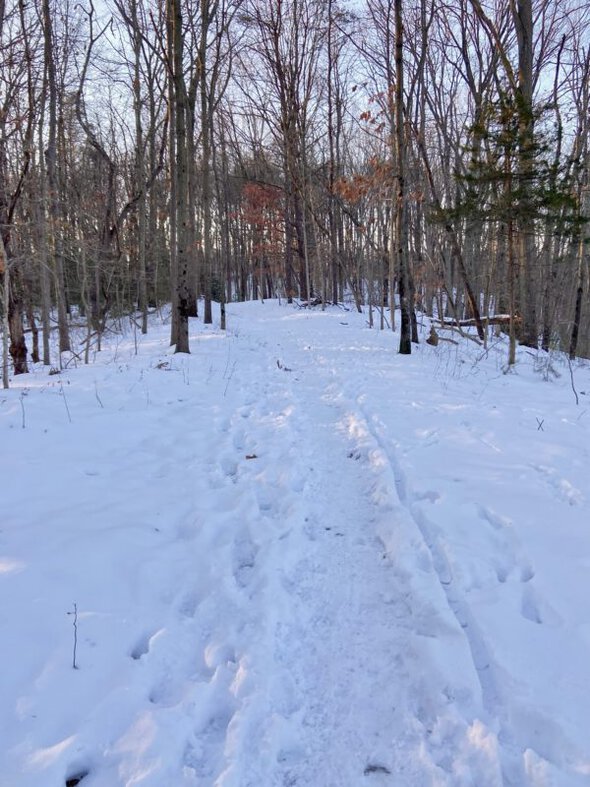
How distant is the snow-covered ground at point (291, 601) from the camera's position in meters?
1.92

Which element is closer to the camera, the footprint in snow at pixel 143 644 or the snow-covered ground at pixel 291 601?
the snow-covered ground at pixel 291 601

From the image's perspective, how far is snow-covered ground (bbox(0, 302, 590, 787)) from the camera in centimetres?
192

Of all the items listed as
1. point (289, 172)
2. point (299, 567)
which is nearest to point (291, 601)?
point (299, 567)

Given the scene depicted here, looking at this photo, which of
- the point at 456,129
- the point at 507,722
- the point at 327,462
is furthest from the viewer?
the point at 456,129

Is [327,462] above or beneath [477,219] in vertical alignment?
beneath

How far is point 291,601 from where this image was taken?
2.85 meters

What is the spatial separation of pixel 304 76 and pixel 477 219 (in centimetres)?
1615

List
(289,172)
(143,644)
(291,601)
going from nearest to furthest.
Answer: (143,644), (291,601), (289,172)

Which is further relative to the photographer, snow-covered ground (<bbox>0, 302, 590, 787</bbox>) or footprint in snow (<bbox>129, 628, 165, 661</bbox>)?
footprint in snow (<bbox>129, 628, 165, 661</bbox>)

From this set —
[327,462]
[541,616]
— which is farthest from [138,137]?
[541,616]

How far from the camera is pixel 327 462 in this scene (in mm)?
5008

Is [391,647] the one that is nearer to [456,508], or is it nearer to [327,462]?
[456,508]

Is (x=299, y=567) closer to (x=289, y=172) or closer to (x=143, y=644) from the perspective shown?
(x=143, y=644)

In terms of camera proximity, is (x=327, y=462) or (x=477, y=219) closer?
(x=327, y=462)
